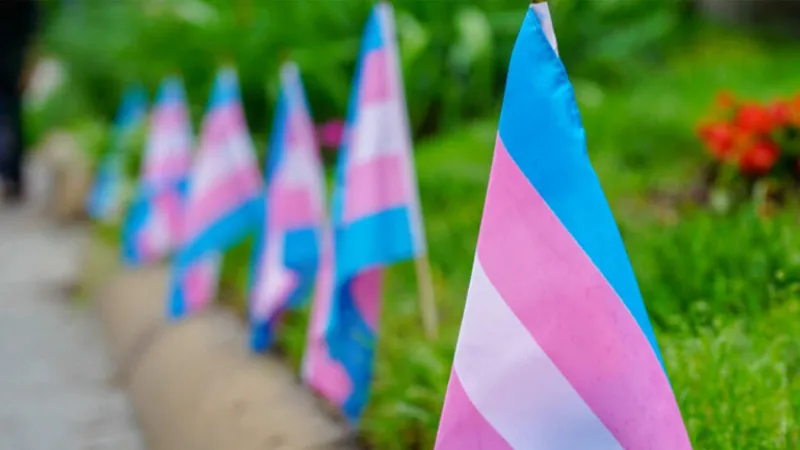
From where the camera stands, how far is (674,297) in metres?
3.42

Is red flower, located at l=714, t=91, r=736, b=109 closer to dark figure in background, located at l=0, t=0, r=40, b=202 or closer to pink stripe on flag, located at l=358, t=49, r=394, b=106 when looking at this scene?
pink stripe on flag, located at l=358, t=49, r=394, b=106

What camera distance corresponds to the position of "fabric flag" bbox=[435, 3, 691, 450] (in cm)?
198

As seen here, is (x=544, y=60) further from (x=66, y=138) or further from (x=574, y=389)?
(x=66, y=138)

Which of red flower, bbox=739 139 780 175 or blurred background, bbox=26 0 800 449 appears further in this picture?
red flower, bbox=739 139 780 175

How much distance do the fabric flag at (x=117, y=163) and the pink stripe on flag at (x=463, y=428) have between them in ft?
19.2

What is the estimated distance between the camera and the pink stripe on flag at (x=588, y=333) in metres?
1.97

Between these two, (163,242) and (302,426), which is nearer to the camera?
(302,426)

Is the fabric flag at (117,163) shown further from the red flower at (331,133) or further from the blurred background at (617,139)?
the red flower at (331,133)

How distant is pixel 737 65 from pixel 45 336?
579cm

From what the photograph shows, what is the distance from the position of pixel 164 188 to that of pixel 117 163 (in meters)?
1.97

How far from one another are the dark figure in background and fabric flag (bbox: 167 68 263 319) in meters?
5.94

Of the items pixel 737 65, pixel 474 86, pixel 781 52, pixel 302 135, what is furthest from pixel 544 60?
pixel 781 52

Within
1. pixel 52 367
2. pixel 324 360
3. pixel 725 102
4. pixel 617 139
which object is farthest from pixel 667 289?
pixel 52 367

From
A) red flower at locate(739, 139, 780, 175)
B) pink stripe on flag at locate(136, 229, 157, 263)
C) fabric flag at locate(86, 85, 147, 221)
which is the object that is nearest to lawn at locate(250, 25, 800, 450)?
red flower at locate(739, 139, 780, 175)
